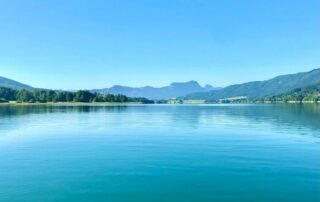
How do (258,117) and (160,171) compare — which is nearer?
(160,171)

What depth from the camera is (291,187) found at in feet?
59.0

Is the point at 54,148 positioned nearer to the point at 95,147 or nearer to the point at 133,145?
the point at 95,147

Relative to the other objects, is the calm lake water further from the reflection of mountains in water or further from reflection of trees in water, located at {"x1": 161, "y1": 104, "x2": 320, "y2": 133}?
reflection of trees in water, located at {"x1": 161, "y1": 104, "x2": 320, "y2": 133}

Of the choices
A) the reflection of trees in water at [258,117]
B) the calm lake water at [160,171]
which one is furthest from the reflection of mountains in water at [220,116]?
the calm lake water at [160,171]

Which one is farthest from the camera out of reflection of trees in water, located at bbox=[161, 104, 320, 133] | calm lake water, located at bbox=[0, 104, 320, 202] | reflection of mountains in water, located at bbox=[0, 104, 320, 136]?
reflection of mountains in water, located at bbox=[0, 104, 320, 136]

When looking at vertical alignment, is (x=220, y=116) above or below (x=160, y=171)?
above

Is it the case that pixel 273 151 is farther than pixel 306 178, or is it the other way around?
pixel 273 151

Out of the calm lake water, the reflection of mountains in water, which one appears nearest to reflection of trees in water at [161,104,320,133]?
the reflection of mountains in water

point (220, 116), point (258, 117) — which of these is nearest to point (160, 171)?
point (258, 117)

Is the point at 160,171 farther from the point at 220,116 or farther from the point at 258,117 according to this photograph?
the point at 220,116

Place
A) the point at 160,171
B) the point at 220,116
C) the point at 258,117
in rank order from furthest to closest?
the point at 220,116 < the point at 258,117 < the point at 160,171

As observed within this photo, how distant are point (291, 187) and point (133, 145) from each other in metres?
19.0

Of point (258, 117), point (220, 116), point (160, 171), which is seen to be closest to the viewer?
point (160, 171)

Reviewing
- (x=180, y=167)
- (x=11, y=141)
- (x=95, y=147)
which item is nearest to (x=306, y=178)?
(x=180, y=167)
